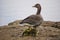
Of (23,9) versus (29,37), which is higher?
(23,9)

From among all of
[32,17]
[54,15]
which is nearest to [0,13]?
[54,15]

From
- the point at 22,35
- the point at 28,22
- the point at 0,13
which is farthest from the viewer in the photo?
the point at 0,13

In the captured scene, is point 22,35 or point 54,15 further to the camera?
point 54,15

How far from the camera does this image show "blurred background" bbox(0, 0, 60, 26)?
5.01 meters

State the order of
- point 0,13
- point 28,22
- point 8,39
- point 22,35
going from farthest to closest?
point 0,13 → point 28,22 → point 22,35 → point 8,39

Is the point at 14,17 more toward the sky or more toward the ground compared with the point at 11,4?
more toward the ground

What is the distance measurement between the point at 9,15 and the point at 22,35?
8.57 feet

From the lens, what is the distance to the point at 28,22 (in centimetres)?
266

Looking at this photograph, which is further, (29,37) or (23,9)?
(23,9)

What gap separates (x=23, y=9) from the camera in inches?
204

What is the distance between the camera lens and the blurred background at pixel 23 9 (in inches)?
197

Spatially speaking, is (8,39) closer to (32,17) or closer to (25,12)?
(32,17)

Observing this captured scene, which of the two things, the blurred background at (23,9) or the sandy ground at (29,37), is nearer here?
the sandy ground at (29,37)

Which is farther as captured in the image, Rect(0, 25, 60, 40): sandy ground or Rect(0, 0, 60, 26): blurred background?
Rect(0, 0, 60, 26): blurred background
